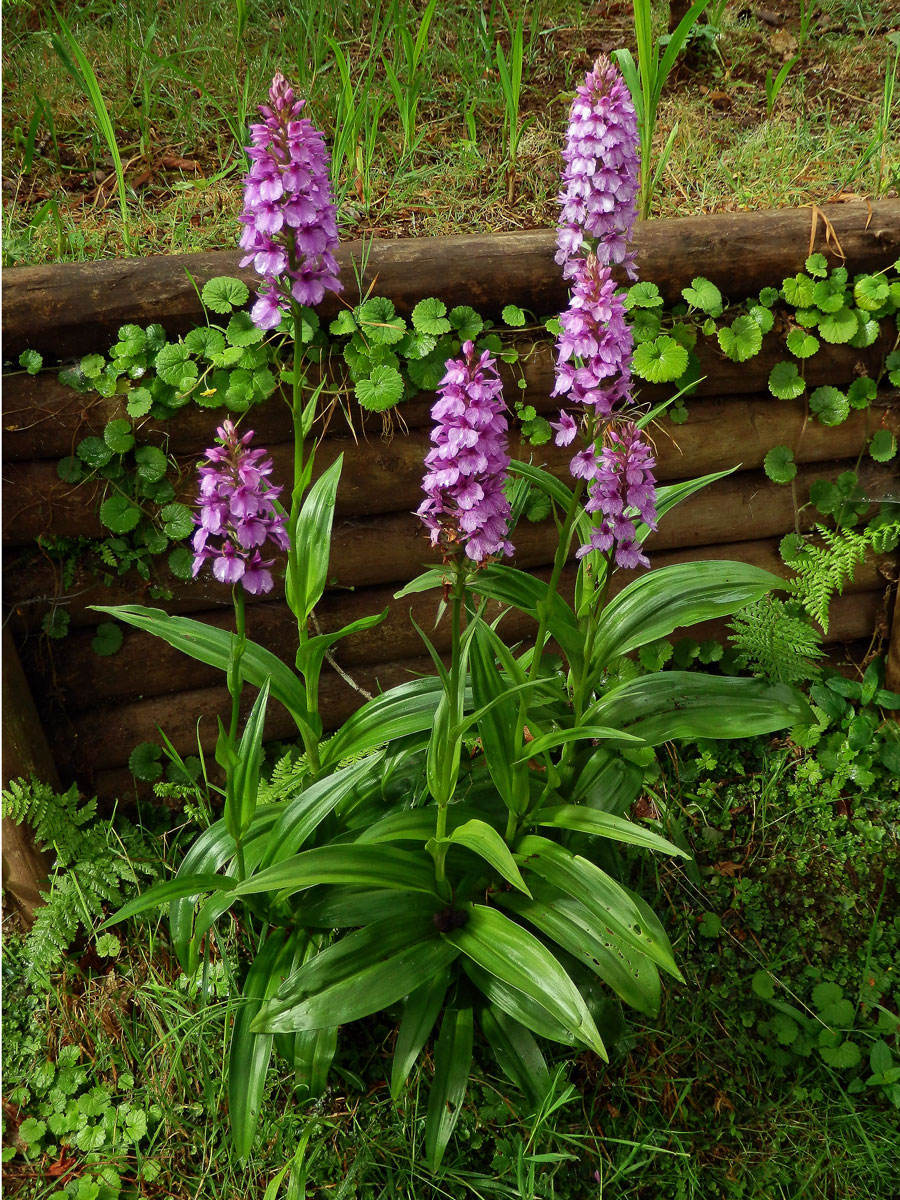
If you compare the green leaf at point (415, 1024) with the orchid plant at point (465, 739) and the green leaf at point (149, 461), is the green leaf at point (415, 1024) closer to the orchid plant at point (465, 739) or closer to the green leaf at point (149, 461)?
the orchid plant at point (465, 739)

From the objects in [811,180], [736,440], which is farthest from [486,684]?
[811,180]

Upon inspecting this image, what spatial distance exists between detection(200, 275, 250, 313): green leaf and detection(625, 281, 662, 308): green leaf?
101 cm

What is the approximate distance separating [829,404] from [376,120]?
1.57 meters

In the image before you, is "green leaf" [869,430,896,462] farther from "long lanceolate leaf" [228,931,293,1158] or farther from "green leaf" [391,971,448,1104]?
"long lanceolate leaf" [228,931,293,1158]

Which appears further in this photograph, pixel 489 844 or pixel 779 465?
pixel 779 465

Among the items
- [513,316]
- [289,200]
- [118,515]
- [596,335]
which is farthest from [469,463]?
[118,515]

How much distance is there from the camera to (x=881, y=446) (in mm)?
2867

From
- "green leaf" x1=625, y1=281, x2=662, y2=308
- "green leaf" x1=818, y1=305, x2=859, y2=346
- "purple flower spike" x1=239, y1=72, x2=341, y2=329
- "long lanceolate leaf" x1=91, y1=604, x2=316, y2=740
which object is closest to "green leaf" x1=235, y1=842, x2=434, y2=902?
"long lanceolate leaf" x1=91, y1=604, x2=316, y2=740

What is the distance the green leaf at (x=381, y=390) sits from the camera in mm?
2334

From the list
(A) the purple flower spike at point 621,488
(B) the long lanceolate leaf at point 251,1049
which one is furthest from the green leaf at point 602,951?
(A) the purple flower spike at point 621,488

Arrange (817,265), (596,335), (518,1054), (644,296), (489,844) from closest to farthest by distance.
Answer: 1. (596,335)
2. (489,844)
3. (518,1054)
4. (644,296)
5. (817,265)

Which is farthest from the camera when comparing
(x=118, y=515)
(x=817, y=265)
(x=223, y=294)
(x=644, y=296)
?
(x=817, y=265)

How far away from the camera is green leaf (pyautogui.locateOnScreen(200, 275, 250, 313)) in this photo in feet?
7.39

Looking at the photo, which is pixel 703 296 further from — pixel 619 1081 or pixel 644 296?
pixel 619 1081
